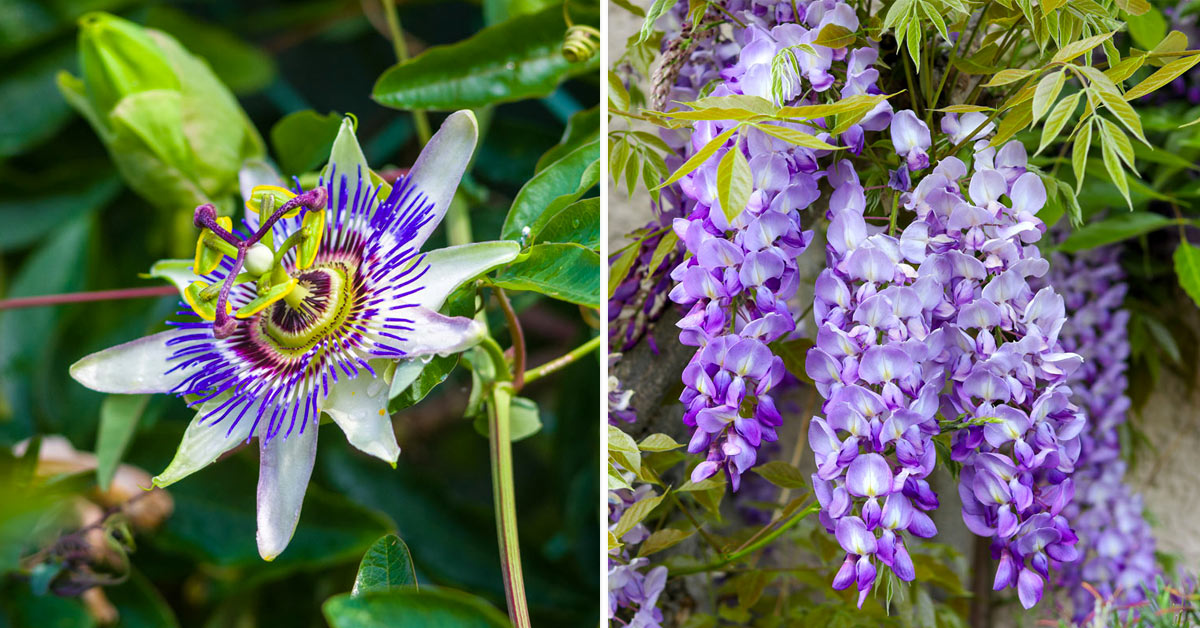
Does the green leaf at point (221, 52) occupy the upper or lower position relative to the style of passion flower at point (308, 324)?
lower

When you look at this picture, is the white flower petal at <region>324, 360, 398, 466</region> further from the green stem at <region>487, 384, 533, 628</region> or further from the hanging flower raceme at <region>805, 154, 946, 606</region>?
the hanging flower raceme at <region>805, 154, 946, 606</region>

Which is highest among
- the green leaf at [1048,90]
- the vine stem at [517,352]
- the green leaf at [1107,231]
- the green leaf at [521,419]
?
the green leaf at [1048,90]

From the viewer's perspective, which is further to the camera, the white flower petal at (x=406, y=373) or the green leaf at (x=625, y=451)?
the green leaf at (x=625, y=451)

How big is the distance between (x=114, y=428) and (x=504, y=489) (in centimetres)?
28

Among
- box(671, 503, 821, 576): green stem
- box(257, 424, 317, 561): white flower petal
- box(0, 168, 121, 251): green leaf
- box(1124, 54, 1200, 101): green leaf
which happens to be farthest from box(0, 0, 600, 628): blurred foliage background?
box(1124, 54, 1200, 101): green leaf

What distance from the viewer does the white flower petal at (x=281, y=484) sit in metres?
0.42

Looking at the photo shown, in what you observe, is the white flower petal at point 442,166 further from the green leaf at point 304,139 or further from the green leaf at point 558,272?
the green leaf at point 304,139

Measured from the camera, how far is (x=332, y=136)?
2.05 ft

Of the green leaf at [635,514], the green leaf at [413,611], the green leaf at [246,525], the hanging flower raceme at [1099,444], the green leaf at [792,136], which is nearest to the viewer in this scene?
the green leaf at [413,611]

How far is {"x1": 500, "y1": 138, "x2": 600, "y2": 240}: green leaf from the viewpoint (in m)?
0.48

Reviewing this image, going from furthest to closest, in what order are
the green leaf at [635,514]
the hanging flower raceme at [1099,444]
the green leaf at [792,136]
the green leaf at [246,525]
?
the hanging flower raceme at [1099,444] → the green leaf at [246,525] → the green leaf at [635,514] → the green leaf at [792,136]

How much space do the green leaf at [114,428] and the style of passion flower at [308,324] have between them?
139 millimetres

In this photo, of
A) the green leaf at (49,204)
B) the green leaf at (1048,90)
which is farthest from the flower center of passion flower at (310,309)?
the green leaf at (49,204)

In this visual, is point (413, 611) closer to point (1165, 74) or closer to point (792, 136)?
point (792, 136)
